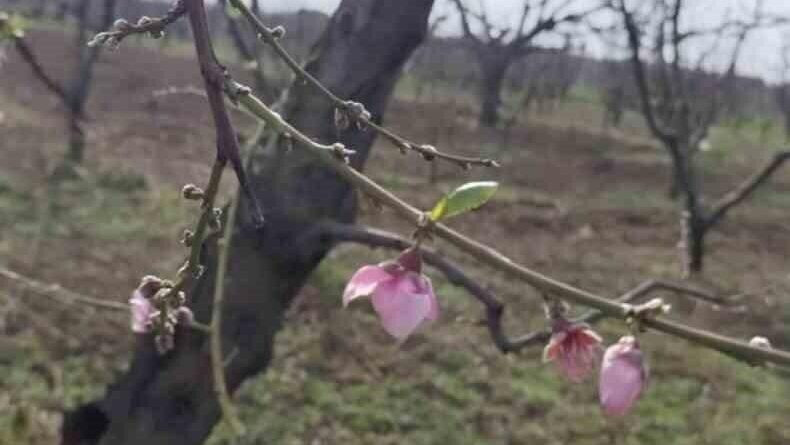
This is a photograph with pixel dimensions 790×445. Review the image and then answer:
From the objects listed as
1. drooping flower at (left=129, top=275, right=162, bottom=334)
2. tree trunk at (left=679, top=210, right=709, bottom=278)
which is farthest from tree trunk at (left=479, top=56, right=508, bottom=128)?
drooping flower at (left=129, top=275, right=162, bottom=334)

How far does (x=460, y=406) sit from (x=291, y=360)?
0.59 m

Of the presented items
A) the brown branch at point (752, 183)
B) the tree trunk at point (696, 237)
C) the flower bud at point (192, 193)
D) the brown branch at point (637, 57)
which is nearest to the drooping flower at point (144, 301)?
the flower bud at point (192, 193)

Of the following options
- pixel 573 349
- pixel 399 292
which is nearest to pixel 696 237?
pixel 573 349

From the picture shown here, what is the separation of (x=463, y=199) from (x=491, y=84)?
840 centimetres

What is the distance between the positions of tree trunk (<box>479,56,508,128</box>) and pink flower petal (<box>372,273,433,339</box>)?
18.9 ft

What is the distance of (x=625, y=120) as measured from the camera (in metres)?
18.5

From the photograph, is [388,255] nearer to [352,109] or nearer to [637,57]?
[637,57]

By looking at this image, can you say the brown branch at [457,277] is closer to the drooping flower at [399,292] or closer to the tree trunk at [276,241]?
the tree trunk at [276,241]

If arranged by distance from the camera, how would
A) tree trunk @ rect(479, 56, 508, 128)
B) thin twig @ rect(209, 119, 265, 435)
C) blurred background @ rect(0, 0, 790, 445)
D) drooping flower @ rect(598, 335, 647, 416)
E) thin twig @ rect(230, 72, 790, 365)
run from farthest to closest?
tree trunk @ rect(479, 56, 508, 128), blurred background @ rect(0, 0, 790, 445), thin twig @ rect(209, 119, 265, 435), drooping flower @ rect(598, 335, 647, 416), thin twig @ rect(230, 72, 790, 365)

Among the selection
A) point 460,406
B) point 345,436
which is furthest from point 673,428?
point 345,436

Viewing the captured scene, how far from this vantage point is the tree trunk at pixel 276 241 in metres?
1.65

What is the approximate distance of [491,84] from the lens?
8.95 metres

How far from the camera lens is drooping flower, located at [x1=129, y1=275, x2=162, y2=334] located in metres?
0.71

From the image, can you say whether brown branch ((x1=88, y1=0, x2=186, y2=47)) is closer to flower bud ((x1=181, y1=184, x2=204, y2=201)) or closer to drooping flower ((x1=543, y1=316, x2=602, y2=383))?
flower bud ((x1=181, y1=184, x2=204, y2=201))
